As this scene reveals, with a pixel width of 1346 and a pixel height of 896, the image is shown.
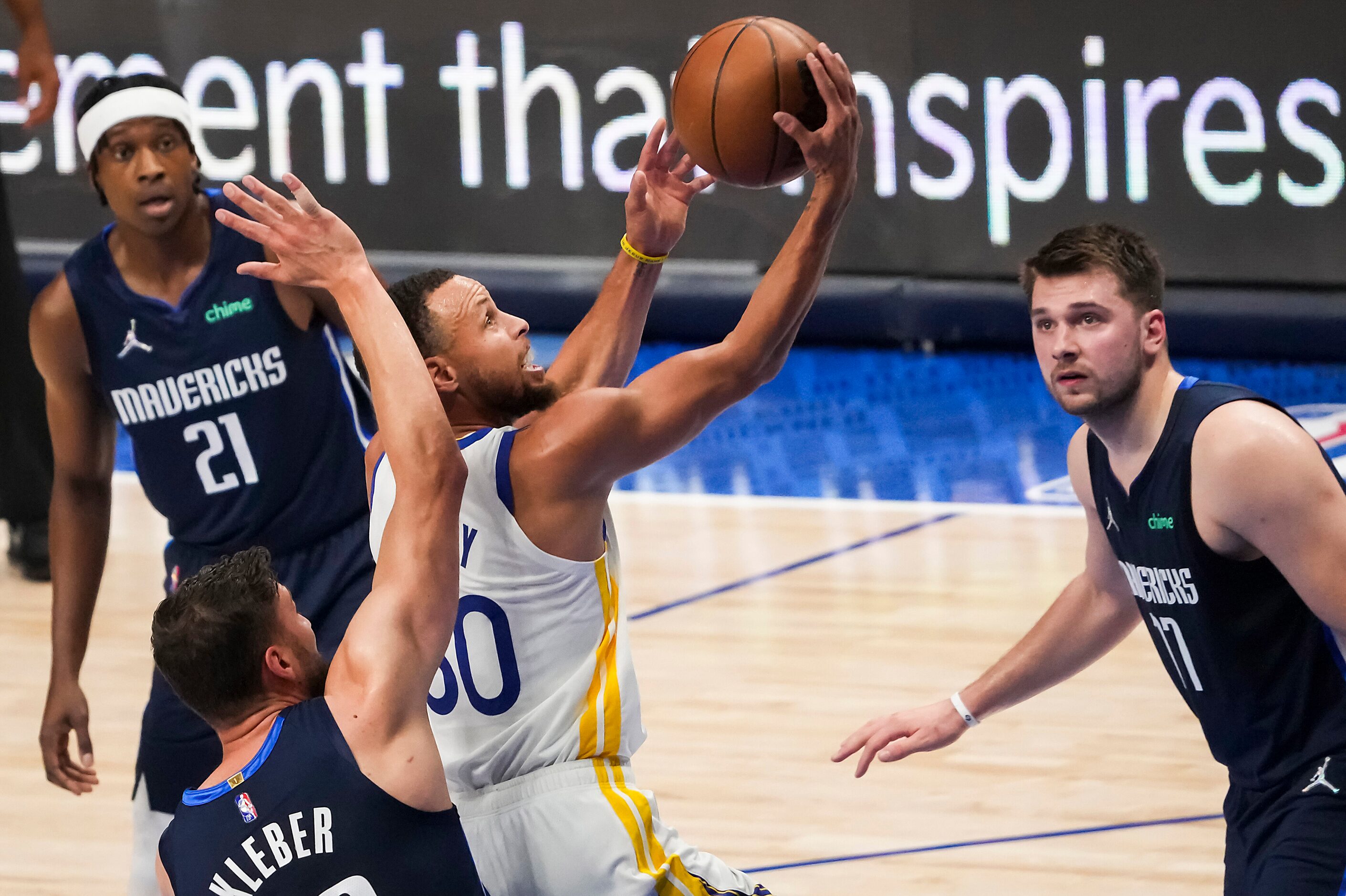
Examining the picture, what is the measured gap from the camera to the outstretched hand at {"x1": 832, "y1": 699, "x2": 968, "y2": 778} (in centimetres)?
369

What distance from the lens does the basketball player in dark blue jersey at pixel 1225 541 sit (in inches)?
124

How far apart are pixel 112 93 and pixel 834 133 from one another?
1.81 metres

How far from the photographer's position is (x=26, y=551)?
26.5ft

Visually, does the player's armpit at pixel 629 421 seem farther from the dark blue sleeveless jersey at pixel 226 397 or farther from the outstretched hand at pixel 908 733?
the dark blue sleeveless jersey at pixel 226 397

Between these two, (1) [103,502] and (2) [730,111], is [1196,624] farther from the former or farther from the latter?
(1) [103,502]

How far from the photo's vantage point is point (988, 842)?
201 inches

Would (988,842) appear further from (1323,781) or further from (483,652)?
(483,652)

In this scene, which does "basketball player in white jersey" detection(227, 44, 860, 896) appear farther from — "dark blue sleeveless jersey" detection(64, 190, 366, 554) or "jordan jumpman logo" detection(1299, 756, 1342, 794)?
"jordan jumpman logo" detection(1299, 756, 1342, 794)

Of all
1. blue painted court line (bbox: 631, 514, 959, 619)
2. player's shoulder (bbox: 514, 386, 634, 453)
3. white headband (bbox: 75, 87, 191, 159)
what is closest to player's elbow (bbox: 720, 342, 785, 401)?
player's shoulder (bbox: 514, 386, 634, 453)

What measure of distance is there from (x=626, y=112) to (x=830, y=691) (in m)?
4.99

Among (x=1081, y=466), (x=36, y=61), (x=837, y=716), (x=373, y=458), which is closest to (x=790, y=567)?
(x=837, y=716)

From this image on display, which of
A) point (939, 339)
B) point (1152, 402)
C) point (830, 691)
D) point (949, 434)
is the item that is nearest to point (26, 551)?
point (830, 691)

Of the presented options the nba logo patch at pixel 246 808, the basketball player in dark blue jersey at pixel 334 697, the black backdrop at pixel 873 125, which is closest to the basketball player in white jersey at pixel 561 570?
the basketball player in dark blue jersey at pixel 334 697

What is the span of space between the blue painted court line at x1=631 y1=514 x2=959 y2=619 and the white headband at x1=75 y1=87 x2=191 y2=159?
336 centimetres
